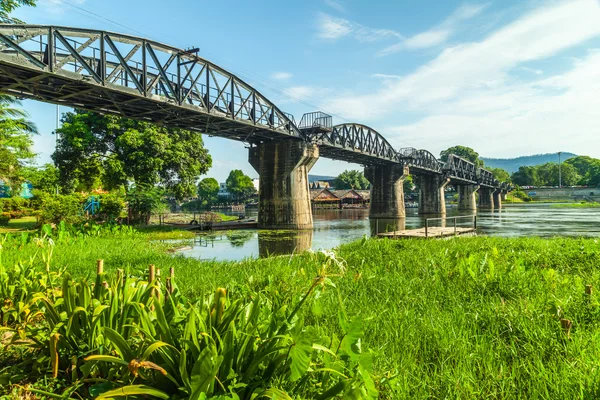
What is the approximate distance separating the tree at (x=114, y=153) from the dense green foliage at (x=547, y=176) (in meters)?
175

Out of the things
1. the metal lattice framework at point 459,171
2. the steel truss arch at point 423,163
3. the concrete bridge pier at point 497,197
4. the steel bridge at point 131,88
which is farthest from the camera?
the concrete bridge pier at point 497,197

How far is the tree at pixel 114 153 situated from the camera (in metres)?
38.1

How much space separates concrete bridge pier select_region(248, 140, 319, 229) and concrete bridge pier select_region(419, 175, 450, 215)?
56145 millimetres

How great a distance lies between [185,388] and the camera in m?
2.52

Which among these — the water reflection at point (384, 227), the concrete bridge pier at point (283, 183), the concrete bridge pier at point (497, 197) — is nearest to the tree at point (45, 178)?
the concrete bridge pier at point (283, 183)

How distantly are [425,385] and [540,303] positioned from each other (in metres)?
3.32

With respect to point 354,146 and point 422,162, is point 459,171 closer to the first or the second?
point 422,162

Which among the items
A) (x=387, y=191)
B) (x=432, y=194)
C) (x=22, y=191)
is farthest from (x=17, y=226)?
(x=432, y=194)

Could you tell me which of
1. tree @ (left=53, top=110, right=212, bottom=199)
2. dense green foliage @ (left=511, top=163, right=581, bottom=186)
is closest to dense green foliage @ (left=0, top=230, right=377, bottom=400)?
tree @ (left=53, top=110, right=212, bottom=199)

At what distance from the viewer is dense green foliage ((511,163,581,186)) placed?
164 m

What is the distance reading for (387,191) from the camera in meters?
76.9

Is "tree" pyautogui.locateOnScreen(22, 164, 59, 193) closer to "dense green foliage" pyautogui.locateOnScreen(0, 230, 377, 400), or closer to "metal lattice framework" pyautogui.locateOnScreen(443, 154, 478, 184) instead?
"dense green foliage" pyautogui.locateOnScreen(0, 230, 377, 400)

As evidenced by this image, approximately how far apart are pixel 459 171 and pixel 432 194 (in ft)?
57.2

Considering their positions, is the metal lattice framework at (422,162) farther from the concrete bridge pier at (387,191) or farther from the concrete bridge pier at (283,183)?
A: the concrete bridge pier at (283,183)
